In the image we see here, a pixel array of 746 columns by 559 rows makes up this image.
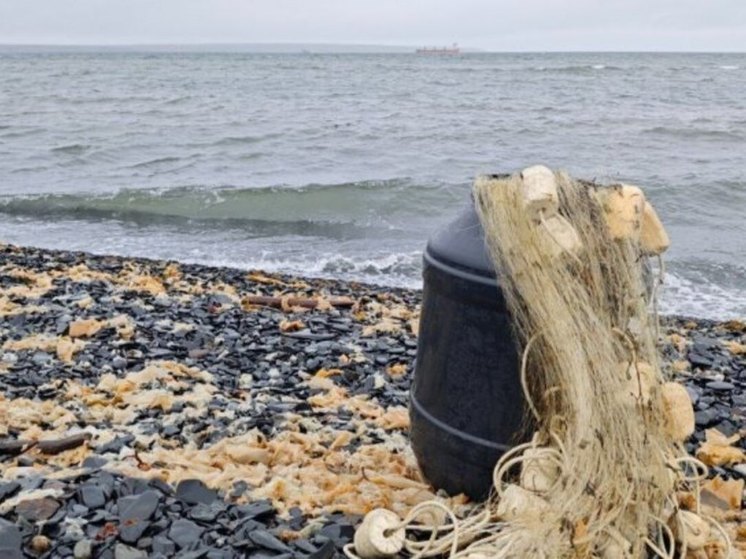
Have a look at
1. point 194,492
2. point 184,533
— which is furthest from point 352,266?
point 184,533

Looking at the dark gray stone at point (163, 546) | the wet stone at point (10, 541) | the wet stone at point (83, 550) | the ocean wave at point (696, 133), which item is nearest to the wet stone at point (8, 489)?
the wet stone at point (10, 541)

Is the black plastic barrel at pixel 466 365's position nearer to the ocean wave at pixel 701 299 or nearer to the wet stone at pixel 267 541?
the wet stone at pixel 267 541

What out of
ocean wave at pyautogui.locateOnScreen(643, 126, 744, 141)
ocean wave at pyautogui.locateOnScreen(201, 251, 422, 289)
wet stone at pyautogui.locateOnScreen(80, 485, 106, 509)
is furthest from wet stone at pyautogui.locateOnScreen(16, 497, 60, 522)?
ocean wave at pyautogui.locateOnScreen(643, 126, 744, 141)

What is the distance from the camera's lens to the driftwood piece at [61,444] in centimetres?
417

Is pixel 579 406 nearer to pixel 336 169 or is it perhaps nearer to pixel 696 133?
pixel 336 169

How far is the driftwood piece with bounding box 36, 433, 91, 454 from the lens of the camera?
4.17 meters

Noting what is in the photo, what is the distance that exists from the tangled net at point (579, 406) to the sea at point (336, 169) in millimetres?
634

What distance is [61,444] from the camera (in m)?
4.21

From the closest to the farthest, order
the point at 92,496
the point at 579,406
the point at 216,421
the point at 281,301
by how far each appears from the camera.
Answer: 1. the point at 579,406
2. the point at 92,496
3. the point at 216,421
4. the point at 281,301

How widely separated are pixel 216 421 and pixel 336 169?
17.1 meters

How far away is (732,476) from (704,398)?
1.28 metres

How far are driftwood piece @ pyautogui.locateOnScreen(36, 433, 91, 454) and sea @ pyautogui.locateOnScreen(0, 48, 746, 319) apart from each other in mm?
2956

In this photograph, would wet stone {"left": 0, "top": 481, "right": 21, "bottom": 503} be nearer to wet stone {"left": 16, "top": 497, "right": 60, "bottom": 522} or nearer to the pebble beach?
the pebble beach

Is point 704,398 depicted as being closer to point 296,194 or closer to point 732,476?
point 732,476
